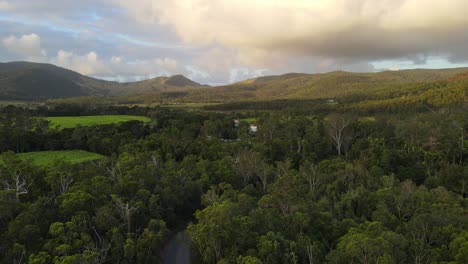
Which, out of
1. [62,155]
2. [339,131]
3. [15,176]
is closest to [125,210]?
[15,176]

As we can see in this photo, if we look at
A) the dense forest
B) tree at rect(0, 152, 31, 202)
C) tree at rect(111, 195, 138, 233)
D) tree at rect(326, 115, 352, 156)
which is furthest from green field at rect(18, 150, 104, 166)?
tree at rect(326, 115, 352, 156)

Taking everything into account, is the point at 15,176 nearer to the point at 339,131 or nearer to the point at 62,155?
the point at 62,155

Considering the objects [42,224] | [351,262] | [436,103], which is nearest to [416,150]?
[351,262]

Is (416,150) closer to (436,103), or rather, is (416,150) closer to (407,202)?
(407,202)

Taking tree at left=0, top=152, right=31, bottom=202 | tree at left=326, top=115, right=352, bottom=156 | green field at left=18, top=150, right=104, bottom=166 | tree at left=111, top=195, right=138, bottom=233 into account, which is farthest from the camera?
tree at left=326, top=115, right=352, bottom=156

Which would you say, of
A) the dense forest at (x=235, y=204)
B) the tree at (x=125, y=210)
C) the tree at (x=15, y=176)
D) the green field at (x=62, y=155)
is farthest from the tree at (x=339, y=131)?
the tree at (x=15, y=176)

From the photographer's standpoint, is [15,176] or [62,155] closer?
[15,176]

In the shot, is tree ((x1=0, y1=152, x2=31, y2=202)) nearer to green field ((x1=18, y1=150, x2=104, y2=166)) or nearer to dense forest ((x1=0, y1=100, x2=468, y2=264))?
dense forest ((x1=0, y1=100, x2=468, y2=264))

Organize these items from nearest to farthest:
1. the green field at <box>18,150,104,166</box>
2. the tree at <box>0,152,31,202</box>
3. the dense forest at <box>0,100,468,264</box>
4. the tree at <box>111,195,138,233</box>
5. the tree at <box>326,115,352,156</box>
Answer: the dense forest at <box>0,100,468,264</box> → the tree at <box>111,195,138,233</box> → the tree at <box>0,152,31,202</box> → the green field at <box>18,150,104,166</box> → the tree at <box>326,115,352,156</box>
